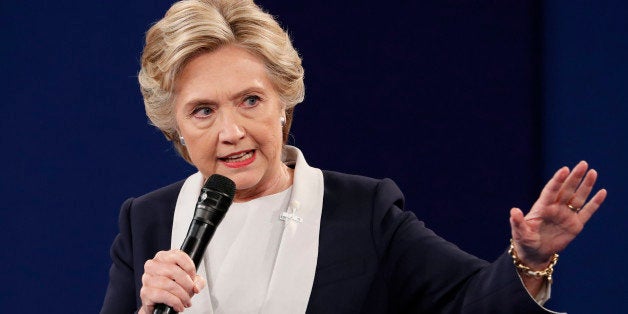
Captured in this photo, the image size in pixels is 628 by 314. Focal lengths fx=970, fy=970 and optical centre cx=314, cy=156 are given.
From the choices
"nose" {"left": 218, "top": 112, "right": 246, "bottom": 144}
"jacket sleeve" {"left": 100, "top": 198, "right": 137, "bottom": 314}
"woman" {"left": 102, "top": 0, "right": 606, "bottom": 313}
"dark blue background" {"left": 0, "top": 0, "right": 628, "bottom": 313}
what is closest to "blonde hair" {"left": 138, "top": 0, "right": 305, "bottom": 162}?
"woman" {"left": 102, "top": 0, "right": 606, "bottom": 313}

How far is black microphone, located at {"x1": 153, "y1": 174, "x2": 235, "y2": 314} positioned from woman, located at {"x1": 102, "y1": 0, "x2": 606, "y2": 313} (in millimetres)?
349

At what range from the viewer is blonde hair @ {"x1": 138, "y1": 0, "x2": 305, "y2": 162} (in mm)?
1886

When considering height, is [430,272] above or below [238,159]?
below

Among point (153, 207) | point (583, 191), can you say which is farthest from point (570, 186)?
point (153, 207)

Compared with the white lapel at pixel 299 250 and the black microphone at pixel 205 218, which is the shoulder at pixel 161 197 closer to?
the white lapel at pixel 299 250

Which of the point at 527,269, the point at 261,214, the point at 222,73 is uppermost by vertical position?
the point at 222,73

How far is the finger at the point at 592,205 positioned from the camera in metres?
1.43

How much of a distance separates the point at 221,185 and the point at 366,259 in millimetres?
475

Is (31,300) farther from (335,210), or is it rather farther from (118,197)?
(335,210)

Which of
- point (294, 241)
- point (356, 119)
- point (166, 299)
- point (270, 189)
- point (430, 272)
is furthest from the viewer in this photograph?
point (356, 119)

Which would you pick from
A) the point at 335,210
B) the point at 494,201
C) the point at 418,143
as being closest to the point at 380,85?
the point at 418,143

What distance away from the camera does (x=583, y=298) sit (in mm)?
2596

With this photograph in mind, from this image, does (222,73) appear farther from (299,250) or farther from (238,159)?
(299,250)

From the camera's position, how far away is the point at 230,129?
185 centimetres
